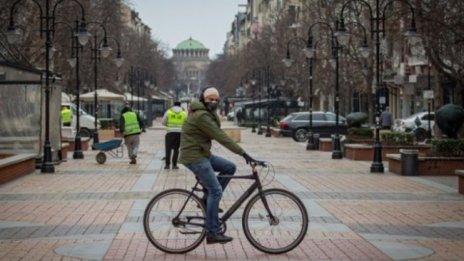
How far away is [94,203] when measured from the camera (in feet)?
50.7

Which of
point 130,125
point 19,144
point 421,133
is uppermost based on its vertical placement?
point 130,125

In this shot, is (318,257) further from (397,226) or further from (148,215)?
(397,226)

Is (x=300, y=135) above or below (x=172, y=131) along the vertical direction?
below

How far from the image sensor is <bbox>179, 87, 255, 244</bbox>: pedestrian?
32.5 feet

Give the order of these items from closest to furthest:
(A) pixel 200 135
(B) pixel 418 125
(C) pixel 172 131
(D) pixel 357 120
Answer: (A) pixel 200 135, (C) pixel 172 131, (D) pixel 357 120, (B) pixel 418 125

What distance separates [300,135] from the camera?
4756 centimetres

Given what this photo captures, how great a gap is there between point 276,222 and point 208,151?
1.08 metres

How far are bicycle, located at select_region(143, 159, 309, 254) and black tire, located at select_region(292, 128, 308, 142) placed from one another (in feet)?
122

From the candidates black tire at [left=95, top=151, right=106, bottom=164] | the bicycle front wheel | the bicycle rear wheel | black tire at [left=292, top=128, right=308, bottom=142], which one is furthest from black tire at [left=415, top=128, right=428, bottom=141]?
the bicycle rear wheel

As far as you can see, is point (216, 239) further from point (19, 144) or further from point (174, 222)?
point (19, 144)

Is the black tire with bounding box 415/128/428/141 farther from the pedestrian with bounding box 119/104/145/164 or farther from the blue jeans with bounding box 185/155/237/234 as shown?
the blue jeans with bounding box 185/155/237/234

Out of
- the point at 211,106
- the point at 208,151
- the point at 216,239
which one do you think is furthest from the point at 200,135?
the point at 216,239

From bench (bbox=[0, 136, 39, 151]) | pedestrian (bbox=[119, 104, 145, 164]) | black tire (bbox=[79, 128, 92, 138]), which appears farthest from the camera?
black tire (bbox=[79, 128, 92, 138])

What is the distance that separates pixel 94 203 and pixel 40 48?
101 ft
